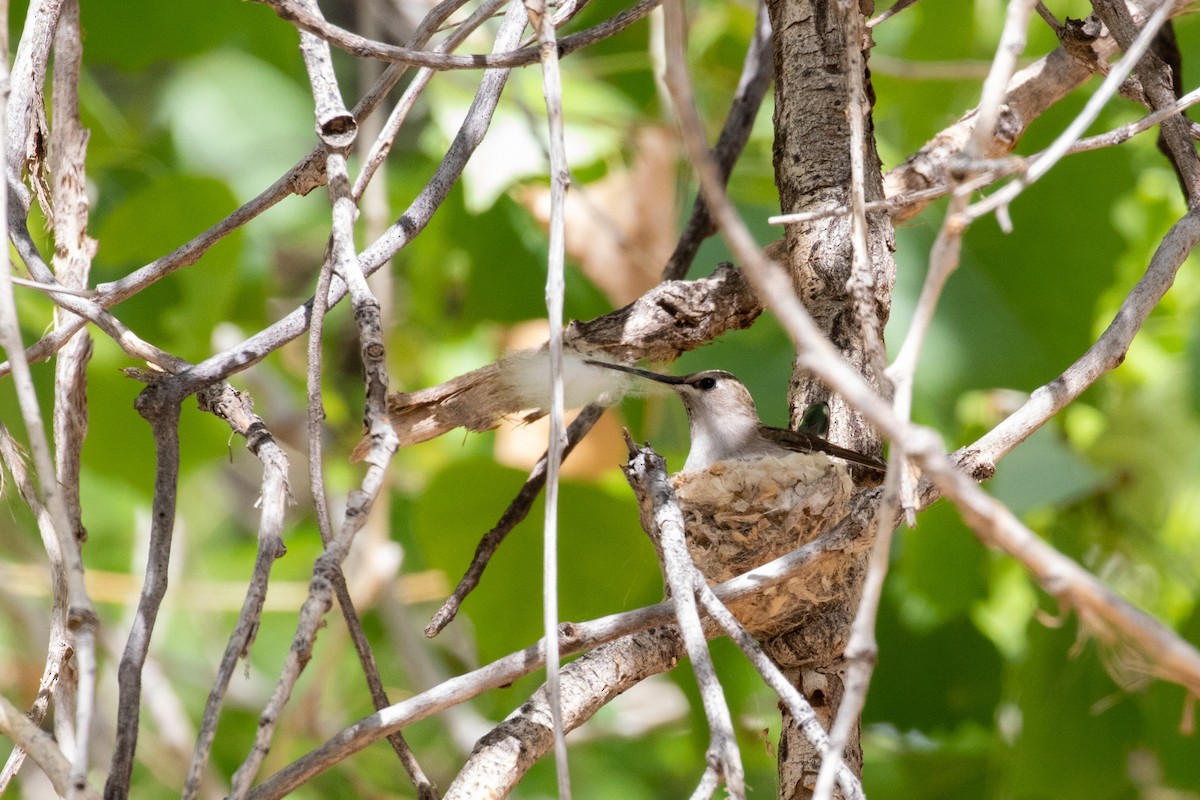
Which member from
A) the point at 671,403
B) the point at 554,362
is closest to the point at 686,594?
the point at 554,362

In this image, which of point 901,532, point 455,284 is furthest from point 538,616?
point 455,284

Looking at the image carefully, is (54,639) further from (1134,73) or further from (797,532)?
(1134,73)

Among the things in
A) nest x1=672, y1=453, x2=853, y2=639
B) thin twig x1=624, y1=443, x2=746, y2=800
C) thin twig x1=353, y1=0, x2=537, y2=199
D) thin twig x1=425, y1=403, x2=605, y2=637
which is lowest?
thin twig x1=624, y1=443, x2=746, y2=800

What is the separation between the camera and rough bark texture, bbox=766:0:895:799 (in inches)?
46.0

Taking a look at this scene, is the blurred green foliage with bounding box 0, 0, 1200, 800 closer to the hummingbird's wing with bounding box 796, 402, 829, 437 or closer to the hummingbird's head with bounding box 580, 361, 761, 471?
the hummingbird's head with bounding box 580, 361, 761, 471

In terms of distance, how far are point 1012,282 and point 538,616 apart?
1.25 metres

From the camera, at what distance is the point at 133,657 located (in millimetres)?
800

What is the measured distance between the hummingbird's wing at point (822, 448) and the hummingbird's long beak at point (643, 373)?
0.20m

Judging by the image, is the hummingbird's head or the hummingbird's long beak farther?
the hummingbird's head

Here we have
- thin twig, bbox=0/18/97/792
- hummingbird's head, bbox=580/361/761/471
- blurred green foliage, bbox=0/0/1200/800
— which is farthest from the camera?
blurred green foliage, bbox=0/0/1200/800

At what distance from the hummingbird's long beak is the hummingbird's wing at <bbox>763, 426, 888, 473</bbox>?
0.20 meters

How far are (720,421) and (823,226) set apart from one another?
61 centimetres

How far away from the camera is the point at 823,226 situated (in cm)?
126

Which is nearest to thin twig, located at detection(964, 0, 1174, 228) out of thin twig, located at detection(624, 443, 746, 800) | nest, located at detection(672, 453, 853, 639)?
thin twig, located at detection(624, 443, 746, 800)
